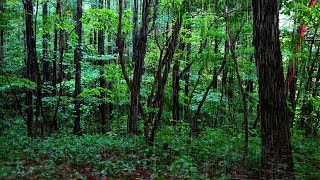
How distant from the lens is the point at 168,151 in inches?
324

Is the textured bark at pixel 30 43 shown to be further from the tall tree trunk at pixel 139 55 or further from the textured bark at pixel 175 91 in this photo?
the textured bark at pixel 175 91

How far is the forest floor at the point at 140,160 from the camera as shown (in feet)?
20.0

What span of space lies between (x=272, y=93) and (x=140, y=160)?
391cm

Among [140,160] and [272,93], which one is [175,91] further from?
[272,93]

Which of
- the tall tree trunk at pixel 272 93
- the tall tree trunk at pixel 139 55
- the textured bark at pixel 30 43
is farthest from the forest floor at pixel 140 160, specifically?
the textured bark at pixel 30 43

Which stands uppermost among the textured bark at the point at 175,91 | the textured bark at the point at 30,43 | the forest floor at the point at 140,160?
the textured bark at the point at 30,43

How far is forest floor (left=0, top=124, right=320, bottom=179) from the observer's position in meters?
6.09

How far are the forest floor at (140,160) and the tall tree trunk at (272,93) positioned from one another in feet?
1.42

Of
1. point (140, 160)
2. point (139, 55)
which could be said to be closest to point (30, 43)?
point (139, 55)

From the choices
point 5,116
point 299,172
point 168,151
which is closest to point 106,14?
point 168,151

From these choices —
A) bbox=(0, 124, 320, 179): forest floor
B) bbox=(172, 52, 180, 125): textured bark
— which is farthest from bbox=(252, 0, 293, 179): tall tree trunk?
bbox=(172, 52, 180, 125): textured bark

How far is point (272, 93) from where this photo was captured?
17.3 ft

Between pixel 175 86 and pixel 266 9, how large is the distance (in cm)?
923

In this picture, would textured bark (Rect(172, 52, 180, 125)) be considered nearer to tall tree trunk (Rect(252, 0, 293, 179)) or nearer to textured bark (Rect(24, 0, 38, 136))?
textured bark (Rect(24, 0, 38, 136))
